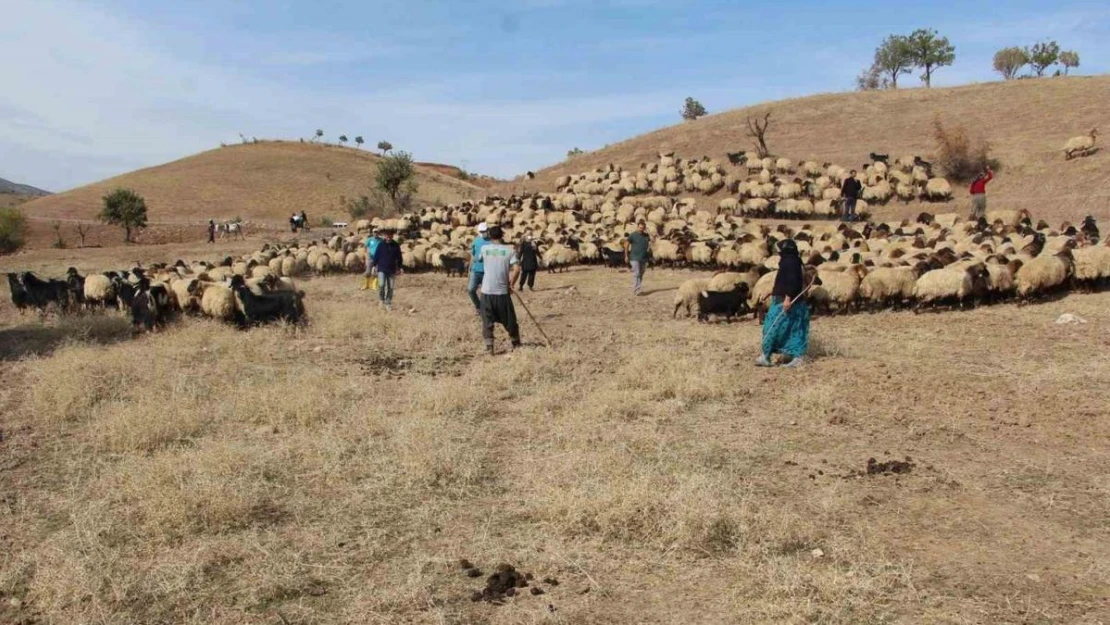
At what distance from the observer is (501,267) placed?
9.51 m

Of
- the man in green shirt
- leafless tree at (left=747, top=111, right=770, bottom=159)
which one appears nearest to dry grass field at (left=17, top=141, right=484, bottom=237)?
leafless tree at (left=747, top=111, right=770, bottom=159)

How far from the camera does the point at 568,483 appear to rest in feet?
16.7

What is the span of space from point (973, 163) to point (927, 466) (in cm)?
2265

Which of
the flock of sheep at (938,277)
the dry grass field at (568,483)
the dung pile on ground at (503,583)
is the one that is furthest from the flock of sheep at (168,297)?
the dung pile on ground at (503,583)

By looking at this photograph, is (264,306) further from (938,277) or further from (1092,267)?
(1092,267)

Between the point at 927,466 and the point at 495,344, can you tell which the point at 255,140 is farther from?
the point at 927,466

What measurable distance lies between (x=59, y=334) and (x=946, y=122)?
102ft

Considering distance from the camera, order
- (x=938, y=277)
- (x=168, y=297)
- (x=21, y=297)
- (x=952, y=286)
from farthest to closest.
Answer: (x=21, y=297)
(x=168, y=297)
(x=938, y=277)
(x=952, y=286)

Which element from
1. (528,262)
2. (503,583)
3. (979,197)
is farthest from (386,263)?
(979,197)

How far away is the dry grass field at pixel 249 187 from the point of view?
157 feet

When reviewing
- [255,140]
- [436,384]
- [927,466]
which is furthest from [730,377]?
[255,140]

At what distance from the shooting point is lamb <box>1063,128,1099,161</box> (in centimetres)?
2258

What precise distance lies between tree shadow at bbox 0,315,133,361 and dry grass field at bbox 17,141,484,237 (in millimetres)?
28471

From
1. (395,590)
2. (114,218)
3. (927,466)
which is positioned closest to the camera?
(395,590)
